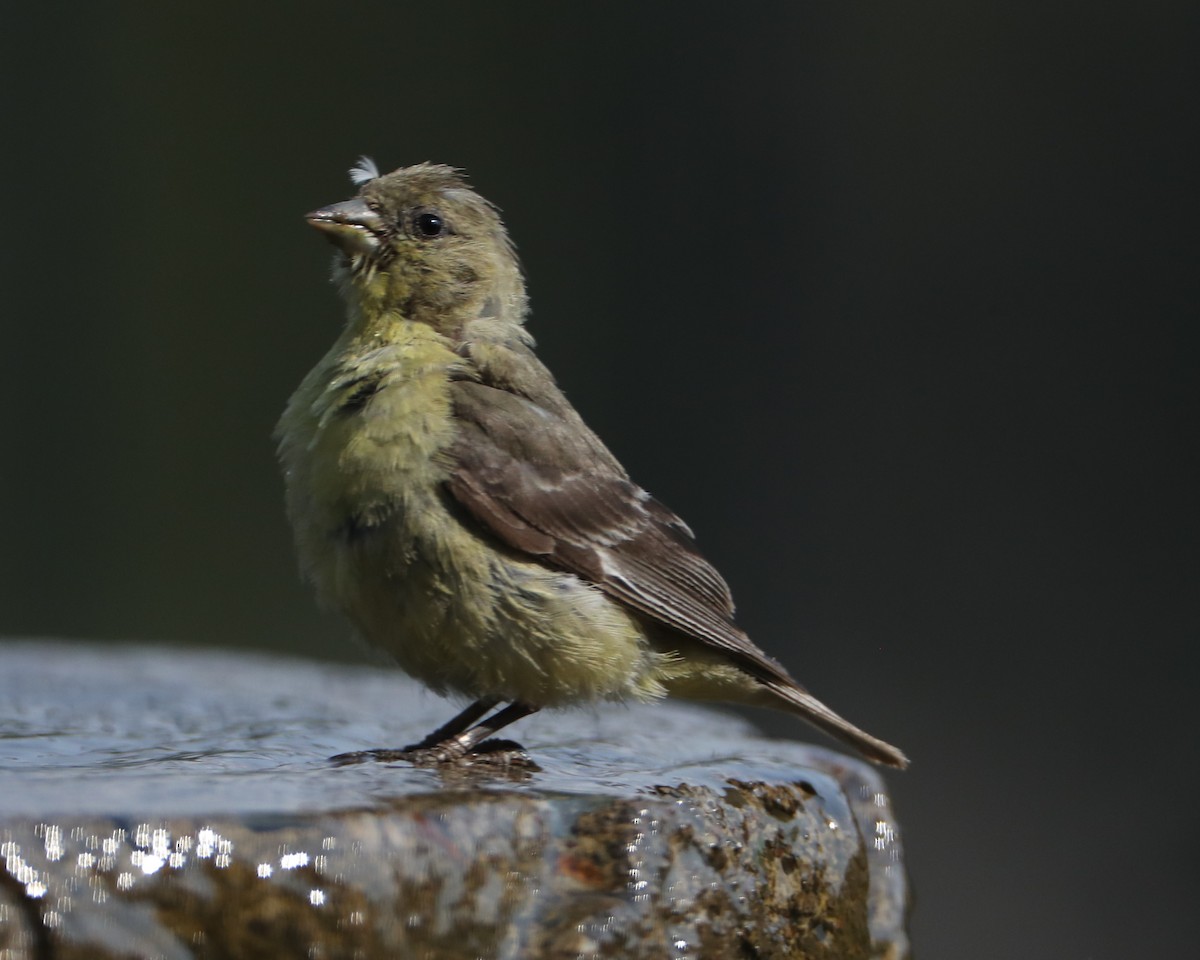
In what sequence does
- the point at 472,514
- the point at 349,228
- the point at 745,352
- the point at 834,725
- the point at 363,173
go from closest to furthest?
the point at 472,514, the point at 834,725, the point at 349,228, the point at 363,173, the point at 745,352

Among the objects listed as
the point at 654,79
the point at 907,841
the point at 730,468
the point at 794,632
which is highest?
the point at 654,79

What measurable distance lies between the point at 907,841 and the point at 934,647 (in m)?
1.04

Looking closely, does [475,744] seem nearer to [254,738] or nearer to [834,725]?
[254,738]

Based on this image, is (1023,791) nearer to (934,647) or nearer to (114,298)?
(934,647)

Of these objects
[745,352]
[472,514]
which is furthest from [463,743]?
[745,352]

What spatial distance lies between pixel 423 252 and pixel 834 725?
4.79 ft

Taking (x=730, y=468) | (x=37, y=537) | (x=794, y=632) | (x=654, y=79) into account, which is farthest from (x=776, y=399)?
(x=37, y=537)

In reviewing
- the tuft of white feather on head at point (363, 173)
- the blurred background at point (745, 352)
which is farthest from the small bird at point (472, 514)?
the blurred background at point (745, 352)

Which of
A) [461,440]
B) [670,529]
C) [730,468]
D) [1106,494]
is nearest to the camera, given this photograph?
[461,440]

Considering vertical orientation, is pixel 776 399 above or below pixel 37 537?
above

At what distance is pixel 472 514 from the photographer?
A: 11.9ft

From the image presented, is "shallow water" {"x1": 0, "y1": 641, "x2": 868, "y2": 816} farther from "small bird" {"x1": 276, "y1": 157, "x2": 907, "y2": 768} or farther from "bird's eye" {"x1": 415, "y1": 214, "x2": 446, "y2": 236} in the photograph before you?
"bird's eye" {"x1": 415, "y1": 214, "x2": 446, "y2": 236}

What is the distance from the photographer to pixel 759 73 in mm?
9914

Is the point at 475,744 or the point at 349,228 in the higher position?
the point at 349,228
